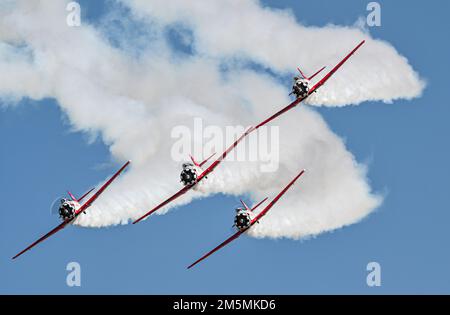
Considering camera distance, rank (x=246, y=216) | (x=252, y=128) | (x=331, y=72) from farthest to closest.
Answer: (x=252, y=128) → (x=331, y=72) → (x=246, y=216)

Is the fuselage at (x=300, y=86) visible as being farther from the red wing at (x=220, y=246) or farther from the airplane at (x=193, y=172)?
the red wing at (x=220, y=246)

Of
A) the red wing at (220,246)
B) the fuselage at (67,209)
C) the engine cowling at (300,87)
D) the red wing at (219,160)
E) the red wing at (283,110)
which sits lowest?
the red wing at (220,246)

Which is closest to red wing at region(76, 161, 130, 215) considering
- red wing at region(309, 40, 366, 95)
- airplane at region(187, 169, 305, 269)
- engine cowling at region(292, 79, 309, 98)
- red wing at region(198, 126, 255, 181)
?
red wing at region(198, 126, 255, 181)

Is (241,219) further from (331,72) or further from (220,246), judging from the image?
(331,72)

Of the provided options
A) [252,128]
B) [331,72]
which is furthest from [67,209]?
[331,72]

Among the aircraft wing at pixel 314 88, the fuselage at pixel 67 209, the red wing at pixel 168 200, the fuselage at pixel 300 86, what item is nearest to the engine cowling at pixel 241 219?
the red wing at pixel 168 200

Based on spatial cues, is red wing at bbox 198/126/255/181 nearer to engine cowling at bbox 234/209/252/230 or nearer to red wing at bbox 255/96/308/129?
red wing at bbox 255/96/308/129

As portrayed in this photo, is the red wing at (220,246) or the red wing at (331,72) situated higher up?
the red wing at (331,72)

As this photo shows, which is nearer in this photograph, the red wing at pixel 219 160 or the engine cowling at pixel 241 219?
the engine cowling at pixel 241 219
